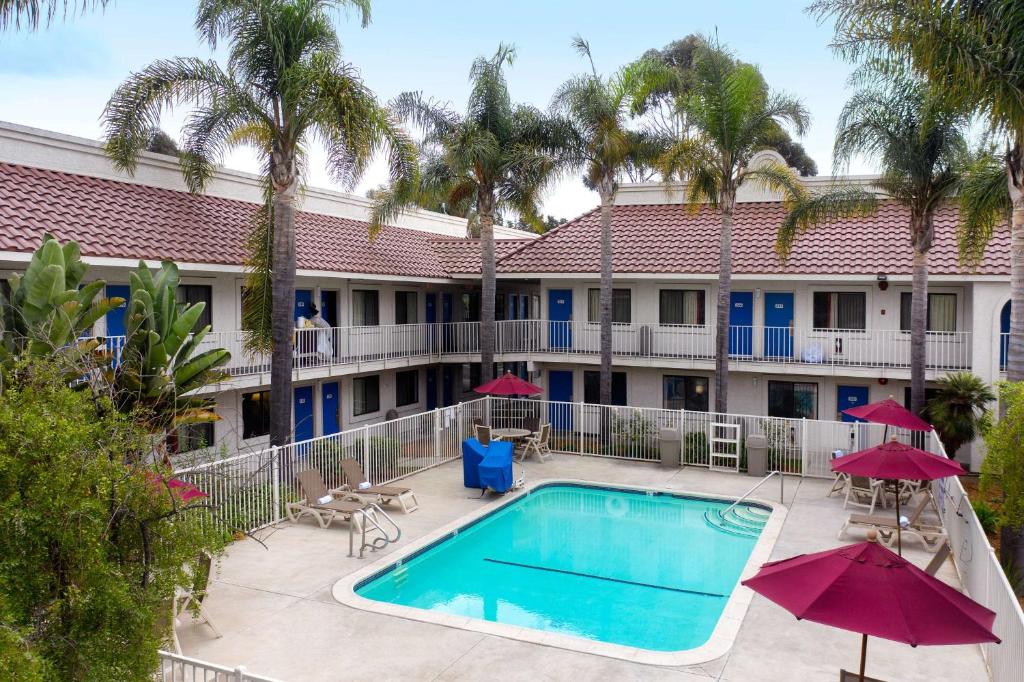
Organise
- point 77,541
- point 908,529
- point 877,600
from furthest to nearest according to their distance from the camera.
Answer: point 908,529 < point 877,600 < point 77,541

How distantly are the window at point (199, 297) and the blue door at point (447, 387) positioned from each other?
11.6 meters

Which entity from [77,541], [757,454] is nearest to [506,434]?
[757,454]

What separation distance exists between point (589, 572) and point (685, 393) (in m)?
13.4

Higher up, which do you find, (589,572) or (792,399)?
(792,399)

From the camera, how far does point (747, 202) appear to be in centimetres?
2866

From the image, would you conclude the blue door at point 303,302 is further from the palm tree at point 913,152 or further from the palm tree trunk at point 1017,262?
the palm tree trunk at point 1017,262

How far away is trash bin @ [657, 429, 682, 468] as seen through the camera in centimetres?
2173

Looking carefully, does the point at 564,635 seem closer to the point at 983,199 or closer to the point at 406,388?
the point at 983,199

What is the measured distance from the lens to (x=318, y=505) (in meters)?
15.6

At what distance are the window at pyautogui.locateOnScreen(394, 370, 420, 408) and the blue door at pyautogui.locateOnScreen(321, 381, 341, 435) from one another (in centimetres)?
307

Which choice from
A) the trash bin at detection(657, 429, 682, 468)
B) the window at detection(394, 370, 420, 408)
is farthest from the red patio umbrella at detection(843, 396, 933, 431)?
the window at detection(394, 370, 420, 408)

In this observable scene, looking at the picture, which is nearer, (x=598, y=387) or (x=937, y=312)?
(x=937, y=312)

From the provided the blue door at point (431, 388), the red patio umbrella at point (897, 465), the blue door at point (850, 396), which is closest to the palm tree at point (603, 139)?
the blue door at point (850, 396)

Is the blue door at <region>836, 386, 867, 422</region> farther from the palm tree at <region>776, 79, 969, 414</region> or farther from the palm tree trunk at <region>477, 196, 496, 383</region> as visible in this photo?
the palm tree trunk at <region>477, 196, 496, 383</region>
